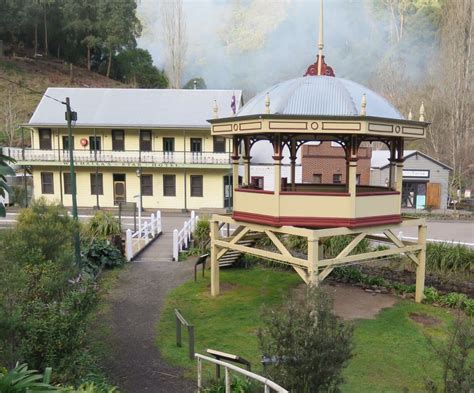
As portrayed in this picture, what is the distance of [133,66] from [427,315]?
215 ft

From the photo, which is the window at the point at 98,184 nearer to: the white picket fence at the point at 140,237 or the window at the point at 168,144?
the window at the point at 168,144

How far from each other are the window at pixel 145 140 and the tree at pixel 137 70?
3540 cm

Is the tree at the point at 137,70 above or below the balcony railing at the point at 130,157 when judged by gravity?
above

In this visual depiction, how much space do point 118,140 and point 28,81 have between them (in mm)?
33410

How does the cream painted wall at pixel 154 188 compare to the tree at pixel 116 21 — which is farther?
the tree at pixel 116 21

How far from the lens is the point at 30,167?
35250mm

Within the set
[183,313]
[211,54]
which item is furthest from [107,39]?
[183,313]

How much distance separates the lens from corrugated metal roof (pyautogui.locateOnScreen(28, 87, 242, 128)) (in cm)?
3412

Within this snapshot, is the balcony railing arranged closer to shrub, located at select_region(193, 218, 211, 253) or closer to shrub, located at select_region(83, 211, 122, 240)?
shrub, located at select_region(193, 218, 211, 253)

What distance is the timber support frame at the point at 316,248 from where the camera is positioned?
10.0 metres

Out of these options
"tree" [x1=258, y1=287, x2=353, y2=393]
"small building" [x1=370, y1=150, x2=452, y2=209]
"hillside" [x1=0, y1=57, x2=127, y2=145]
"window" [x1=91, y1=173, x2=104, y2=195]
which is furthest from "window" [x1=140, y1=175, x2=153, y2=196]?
"tree" [x1=258, y1=287, x2=353, y2=393]

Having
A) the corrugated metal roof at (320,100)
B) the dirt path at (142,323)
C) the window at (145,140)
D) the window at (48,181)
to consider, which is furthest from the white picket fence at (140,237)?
the window at (48,181)

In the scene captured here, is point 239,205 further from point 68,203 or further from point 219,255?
point 68,203

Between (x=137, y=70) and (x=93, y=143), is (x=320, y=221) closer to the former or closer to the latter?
(x=93, y=143)
